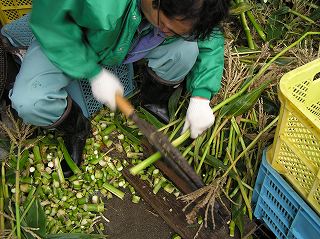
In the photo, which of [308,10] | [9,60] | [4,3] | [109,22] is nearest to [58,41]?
[109,22]

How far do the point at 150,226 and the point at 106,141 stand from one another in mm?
479

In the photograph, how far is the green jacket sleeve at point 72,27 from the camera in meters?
1.42

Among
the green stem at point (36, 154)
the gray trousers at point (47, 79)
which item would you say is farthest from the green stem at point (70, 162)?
the gray trousers at point (47, 79)

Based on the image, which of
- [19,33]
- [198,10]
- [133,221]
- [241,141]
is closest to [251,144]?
[241,141]

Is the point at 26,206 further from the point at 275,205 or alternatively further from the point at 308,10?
the point at 308,10

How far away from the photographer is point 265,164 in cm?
161

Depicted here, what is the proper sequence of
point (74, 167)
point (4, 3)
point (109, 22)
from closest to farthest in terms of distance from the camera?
point (109, 22) < point (74, 167) < point (4, 3)

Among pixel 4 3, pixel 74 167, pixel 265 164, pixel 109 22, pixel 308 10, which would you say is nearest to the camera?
pixel 109 22

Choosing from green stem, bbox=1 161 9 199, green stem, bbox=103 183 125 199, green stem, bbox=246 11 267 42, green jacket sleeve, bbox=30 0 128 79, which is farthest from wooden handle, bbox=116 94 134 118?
green stem, bbox=246 11 267 42

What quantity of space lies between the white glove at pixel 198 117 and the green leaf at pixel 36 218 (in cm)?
69

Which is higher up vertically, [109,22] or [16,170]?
[109,22]

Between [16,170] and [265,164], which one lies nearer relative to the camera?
[265,164]

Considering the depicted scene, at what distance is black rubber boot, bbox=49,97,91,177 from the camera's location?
1.79 meters

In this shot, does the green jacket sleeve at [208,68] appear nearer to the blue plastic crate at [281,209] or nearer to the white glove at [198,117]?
the white glove at [198,117]
